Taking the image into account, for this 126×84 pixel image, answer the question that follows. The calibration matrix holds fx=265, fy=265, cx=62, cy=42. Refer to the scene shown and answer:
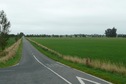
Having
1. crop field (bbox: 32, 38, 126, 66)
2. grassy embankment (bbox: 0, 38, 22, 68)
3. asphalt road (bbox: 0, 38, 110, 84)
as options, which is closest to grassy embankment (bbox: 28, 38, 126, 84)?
crop field (bbox: 32, 38, 126, 66)

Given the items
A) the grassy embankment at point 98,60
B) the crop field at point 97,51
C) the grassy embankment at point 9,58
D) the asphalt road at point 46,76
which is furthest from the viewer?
the crop field at point 97,51

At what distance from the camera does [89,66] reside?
86.4ft

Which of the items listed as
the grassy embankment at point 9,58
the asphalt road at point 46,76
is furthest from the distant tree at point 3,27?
the asphalt road at point 46,76

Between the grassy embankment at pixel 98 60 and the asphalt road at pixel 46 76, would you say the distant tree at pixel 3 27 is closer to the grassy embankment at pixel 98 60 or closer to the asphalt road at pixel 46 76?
the grassy embankment at pixel 98 60

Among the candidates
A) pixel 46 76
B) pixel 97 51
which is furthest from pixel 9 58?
pixel 97 51

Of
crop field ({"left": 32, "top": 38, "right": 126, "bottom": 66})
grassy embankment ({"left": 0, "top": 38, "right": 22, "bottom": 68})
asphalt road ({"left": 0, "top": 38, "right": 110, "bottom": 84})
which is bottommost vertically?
crop field ({"left": 32, "top": 38, "right": 126, "bottom": 66})

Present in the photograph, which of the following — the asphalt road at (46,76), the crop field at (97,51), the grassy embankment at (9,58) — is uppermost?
the asphalt road at (46,76)

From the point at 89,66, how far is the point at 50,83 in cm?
1147

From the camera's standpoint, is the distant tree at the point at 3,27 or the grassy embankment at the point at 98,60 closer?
the grassy embankment at the point at 98,60

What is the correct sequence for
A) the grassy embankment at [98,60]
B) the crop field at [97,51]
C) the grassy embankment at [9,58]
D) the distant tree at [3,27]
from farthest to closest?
the distant tree at [3,27], the crop field at [97,51], the grassy embankment at [9,58], the grassy embankment at [98,60]

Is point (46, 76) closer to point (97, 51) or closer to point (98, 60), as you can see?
point (98, 60)

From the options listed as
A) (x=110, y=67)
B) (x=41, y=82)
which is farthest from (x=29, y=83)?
(x=110, y=67)

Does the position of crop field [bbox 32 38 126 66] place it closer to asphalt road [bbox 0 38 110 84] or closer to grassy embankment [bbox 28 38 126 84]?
grassy embankment [bbox 28 38 126 84]

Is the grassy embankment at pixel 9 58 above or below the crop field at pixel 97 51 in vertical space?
above
